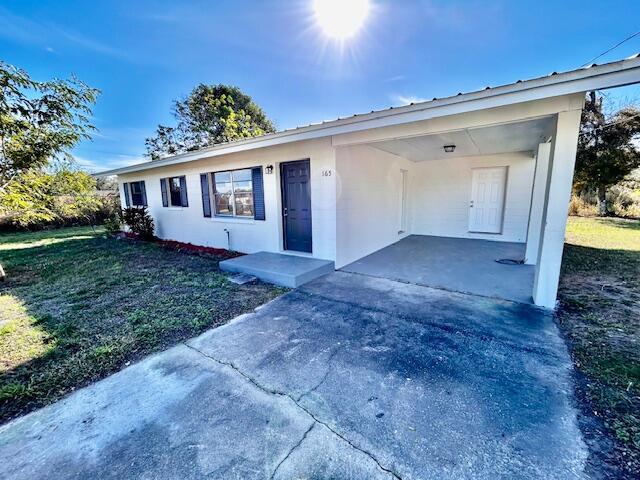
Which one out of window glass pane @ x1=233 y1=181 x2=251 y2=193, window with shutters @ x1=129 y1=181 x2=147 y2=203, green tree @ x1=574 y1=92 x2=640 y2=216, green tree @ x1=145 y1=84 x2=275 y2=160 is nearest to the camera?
window glass pane @ x1=233 y1=181 x2=251 y2=193

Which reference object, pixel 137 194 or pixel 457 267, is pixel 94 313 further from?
pixel 137 194

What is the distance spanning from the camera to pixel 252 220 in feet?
21.5

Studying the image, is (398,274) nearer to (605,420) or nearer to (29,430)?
(605,420)

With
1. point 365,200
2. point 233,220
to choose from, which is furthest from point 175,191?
point 365,200

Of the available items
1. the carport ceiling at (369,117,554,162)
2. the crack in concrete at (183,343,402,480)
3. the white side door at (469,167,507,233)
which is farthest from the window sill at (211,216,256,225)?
the white side door at (469,167,507,233)

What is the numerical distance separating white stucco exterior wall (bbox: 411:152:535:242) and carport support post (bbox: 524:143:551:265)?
2.24 metres

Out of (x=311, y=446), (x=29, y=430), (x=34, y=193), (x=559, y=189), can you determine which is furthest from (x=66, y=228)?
(x=559, y=189)

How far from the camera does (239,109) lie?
18.2 m

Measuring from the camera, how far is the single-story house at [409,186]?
3.16 metres

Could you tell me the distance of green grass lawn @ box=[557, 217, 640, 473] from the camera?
5.82ft

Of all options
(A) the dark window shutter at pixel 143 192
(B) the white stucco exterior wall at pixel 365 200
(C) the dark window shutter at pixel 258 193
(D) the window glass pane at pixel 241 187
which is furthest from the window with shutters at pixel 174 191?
(B) the white stucco exterior wall at pixel 365 200

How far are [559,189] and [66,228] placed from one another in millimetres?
20136

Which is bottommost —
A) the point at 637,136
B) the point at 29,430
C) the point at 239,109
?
the point at 29,430

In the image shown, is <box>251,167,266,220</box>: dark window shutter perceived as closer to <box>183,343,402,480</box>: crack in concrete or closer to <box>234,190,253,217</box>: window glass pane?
<box>234,190,253,217</box>: window glass pane
